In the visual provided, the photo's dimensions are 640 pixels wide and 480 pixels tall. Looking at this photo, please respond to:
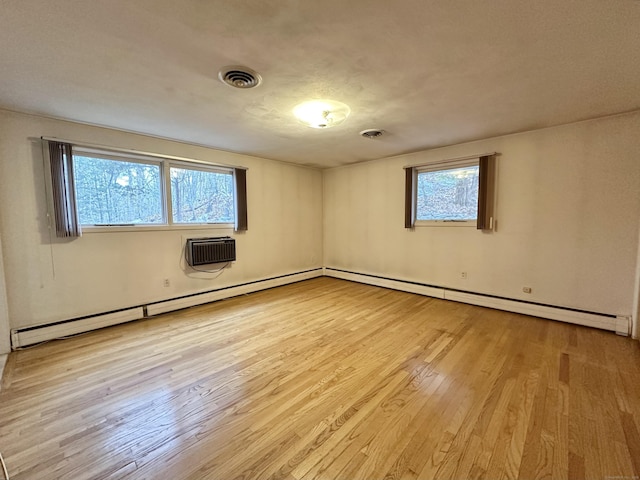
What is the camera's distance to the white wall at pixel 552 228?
9.58 ft

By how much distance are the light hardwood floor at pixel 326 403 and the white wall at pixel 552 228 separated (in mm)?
616

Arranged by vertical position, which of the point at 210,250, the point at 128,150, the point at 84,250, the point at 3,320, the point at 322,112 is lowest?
the point at 3,320

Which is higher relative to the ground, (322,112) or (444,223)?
(322,112)

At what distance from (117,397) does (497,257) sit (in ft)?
14.8

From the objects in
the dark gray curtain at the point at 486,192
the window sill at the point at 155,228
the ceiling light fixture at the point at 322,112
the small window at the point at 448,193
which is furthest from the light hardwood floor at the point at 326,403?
the ceiling light fixture at the point at 322,112

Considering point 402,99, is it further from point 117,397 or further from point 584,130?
point 117,397

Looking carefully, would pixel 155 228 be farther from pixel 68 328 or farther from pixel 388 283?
pixel 388 283

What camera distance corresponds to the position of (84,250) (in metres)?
3.12

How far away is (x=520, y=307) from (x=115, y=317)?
5.31 meters

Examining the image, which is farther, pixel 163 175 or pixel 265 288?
pixel 265 288

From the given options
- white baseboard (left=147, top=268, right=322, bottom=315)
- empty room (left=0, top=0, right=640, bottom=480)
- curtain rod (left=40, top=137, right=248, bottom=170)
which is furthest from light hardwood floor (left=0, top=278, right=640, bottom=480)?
curtain rod (left=40, top=137, right=248, bottom=170)

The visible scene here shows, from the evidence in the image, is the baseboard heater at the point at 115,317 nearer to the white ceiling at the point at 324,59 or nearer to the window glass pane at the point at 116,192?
the window glass pane at the point at 116,192

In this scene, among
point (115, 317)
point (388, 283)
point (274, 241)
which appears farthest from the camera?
point (274, 241)

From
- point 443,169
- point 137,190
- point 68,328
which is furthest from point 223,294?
point 443,169
